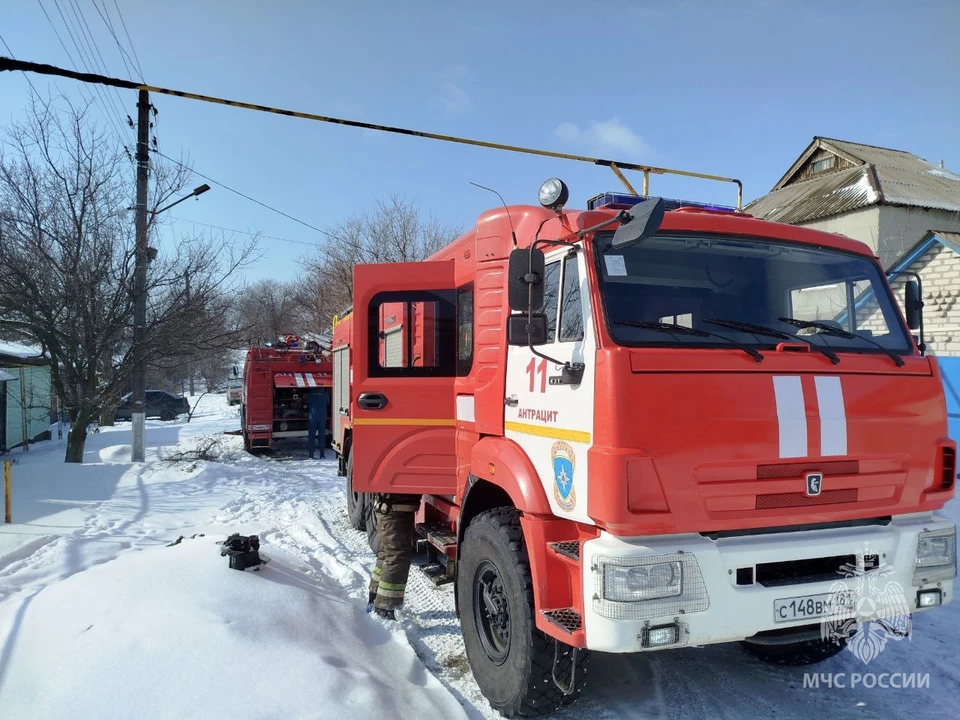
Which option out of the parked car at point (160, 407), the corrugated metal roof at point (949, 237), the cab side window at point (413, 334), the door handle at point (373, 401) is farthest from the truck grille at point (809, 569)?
the parked car at point (160, 407)

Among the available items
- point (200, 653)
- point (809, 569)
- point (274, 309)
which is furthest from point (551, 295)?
point (274, 309)

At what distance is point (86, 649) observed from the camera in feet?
11.0

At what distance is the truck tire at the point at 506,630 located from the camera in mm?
3131

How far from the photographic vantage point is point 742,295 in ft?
10.8

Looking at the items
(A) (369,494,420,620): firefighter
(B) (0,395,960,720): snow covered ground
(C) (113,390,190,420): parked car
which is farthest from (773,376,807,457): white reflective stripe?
(C) (113,390,190,420): parked car

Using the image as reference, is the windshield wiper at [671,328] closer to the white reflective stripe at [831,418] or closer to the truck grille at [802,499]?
the white reflective stripe at [831,418]

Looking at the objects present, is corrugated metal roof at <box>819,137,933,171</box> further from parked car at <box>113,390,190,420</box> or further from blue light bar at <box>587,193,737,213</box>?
parked car at <box>113,390,190,420</box>

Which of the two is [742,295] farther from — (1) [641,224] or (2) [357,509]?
(2) [357,509]

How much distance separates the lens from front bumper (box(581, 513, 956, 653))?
2635 millimetres

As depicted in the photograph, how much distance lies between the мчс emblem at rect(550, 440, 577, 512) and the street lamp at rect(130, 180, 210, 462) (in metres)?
11.0

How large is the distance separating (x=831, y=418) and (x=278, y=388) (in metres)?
13.5

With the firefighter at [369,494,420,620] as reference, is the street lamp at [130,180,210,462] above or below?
above

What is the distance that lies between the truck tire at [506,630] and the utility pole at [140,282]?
10289mm

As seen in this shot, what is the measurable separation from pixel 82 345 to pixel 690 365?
1213cm
